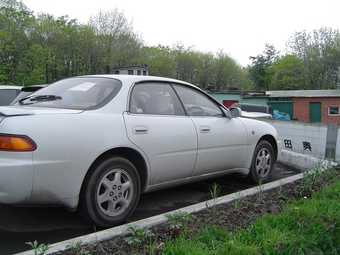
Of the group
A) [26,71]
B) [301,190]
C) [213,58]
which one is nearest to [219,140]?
[301,190]

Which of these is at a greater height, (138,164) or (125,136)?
(125,136)

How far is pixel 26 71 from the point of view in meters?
37.0

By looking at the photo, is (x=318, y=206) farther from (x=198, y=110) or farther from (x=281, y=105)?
(x=281, y=105)

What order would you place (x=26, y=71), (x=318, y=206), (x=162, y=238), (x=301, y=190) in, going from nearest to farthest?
(x=162, y=238) < (x=318, y=206) < (x=301, y=190) < (x=26, y=71)

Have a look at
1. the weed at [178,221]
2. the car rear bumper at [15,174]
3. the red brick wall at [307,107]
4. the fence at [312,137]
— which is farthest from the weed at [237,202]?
the red brick wall at [307,107]

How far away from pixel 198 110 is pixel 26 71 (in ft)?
119

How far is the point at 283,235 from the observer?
9.23 ft

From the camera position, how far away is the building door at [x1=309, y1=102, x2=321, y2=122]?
27.7m

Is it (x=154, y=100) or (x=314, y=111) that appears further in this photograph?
(x=314, y=111)

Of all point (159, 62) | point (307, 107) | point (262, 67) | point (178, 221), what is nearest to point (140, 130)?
point (178, 221)

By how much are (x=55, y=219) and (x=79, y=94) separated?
4.10 feet

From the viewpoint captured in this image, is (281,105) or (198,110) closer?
(198,110)

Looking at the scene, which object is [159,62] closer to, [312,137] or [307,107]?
[307,107]

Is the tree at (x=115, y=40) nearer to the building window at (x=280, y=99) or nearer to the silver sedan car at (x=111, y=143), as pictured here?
the building window at (x=280, y=99)
